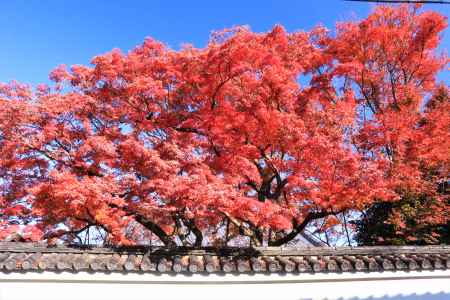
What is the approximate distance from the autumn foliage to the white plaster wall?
5.75ft

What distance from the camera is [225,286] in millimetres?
7461

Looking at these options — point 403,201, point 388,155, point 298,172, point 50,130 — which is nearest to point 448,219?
point 403,201

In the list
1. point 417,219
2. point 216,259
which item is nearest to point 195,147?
point 216,259

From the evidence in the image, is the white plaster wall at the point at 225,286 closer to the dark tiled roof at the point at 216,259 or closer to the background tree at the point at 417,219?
the dark tiled roof at the point at 216,259

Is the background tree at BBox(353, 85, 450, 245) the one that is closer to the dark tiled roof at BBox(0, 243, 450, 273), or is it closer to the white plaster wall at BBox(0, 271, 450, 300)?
the dark tiled roof at BBox(0, 243, 450, 273)

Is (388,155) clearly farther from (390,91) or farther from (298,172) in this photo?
(298,172)

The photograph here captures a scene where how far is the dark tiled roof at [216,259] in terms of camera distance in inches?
279

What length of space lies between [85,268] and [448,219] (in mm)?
15321

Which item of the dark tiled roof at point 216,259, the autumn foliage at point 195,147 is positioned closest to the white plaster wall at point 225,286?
the dark tiled roof at point 216,259

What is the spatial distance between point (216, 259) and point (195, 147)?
4.54 meters

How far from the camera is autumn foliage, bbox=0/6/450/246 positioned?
9242 mm

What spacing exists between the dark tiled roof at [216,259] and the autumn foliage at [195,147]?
1102mm

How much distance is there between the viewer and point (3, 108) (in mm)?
9531

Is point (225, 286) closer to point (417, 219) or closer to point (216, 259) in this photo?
point (216, 259)
